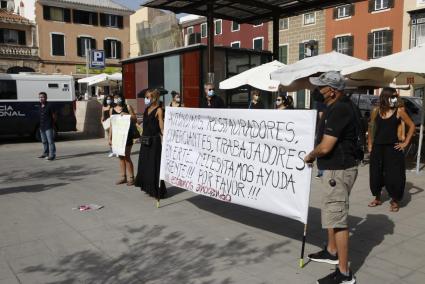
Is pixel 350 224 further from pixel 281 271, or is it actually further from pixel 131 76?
pixel 131 76

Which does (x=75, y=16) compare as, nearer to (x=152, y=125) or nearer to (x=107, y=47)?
(x=107, y=47)

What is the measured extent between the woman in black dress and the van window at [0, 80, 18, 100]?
9749 millimetres

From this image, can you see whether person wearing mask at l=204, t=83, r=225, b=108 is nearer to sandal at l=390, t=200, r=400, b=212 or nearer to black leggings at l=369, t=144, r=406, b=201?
black leggings at l=369, t=144, r=406, b=201

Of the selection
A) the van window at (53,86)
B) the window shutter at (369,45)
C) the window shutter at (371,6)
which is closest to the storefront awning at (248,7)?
the van window at (53,86)

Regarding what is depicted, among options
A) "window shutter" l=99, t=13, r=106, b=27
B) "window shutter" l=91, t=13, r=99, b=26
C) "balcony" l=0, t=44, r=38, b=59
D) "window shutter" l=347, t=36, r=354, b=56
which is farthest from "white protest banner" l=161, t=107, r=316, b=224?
"window shutter" l=99, t=13, r=106, b=27

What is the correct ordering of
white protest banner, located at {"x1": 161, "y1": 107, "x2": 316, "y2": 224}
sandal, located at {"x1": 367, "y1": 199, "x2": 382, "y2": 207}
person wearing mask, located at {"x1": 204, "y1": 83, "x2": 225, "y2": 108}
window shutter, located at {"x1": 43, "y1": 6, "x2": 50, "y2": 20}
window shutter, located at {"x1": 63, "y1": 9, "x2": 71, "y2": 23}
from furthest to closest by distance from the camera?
window shutter, located at {"x1": 63, "y1": 9, "x2": 71, "y2": 23} → window shutter, located at {"x1": 43, "y1": 6, "x2": 50, "y2": 20} → person wearing mask, located at {"x1": 204, "y1": 83, "x2": 225, "y2": 108} → sandal, located at {"x1": 367, "y1": 199, "x2": 382, "y2": 207} → white protest banner, located at {"x1": 161, "y1": 107, "x2": 316, "y2": 224}

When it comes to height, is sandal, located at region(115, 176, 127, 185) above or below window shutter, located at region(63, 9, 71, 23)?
below

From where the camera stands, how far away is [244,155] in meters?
5.11

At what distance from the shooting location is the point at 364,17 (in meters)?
29.8

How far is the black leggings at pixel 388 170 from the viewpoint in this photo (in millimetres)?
6281

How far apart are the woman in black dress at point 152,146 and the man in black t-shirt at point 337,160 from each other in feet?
11.1

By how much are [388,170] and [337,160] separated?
2.80 metres

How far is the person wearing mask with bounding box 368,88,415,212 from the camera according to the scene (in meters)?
6.29

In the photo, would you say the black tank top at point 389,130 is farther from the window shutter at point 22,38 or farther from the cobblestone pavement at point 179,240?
the window shutter at point 22,38
